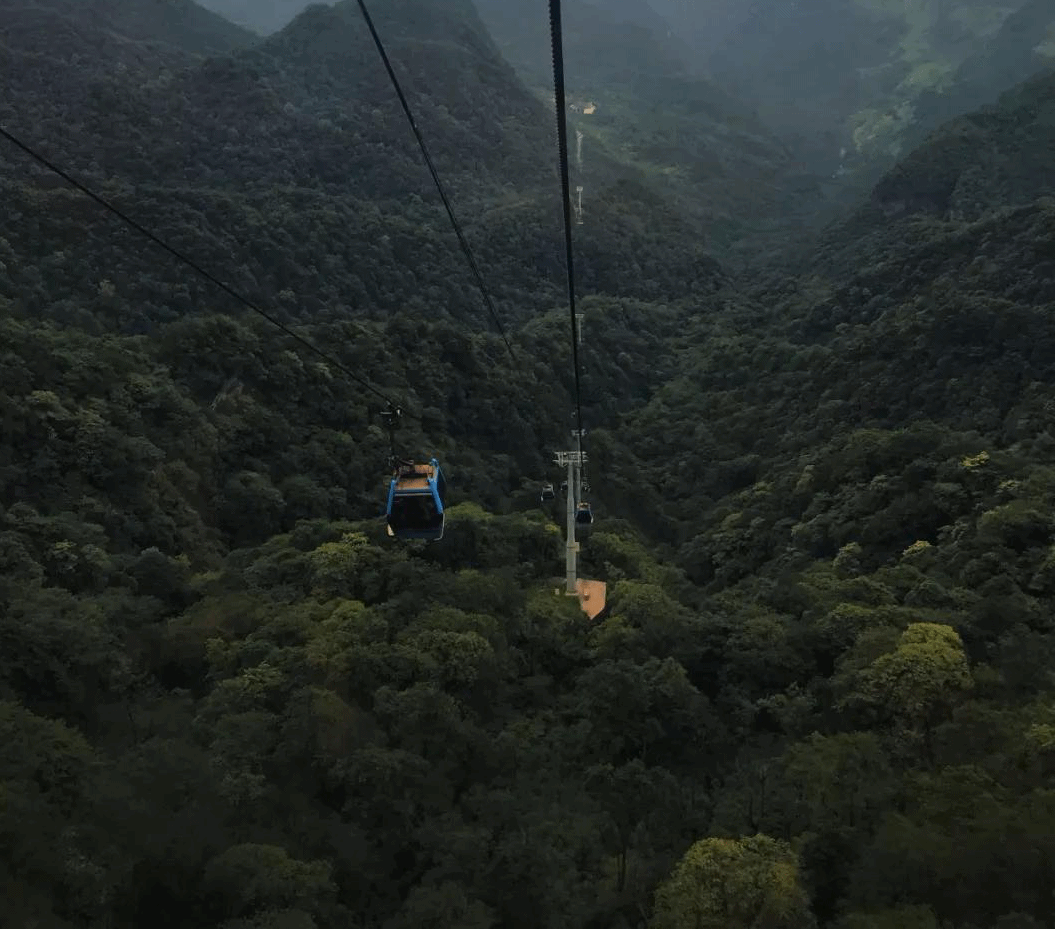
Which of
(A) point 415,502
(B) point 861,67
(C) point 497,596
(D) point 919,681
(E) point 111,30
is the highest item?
(B) point 861,67

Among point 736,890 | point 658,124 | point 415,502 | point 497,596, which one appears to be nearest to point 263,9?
point 658,124

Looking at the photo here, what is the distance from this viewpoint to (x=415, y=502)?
11805 mm

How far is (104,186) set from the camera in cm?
4291

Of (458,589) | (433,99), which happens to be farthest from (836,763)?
(433,99)

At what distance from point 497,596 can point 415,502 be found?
8696 mm

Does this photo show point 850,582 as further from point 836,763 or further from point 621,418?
point 621,418

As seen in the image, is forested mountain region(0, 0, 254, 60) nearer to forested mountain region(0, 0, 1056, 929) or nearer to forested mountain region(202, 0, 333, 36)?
forested mountain region(0, 0, 1056, 929)

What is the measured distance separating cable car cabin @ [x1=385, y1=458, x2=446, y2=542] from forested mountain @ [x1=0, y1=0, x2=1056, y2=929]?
4133 mm

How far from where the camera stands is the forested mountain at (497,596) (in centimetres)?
1023

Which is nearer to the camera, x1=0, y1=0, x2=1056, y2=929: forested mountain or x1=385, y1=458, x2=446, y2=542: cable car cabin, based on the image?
x1=0, y1=0, x2=1056, y2=929: forested mountain

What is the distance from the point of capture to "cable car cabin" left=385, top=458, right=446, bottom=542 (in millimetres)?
11727

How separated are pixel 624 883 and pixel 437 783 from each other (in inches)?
147

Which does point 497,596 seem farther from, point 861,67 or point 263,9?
point 263,9

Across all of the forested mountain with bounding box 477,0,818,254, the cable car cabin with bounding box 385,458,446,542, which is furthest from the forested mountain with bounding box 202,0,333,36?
the cable car cabin with bounding box 385,458,446,542
